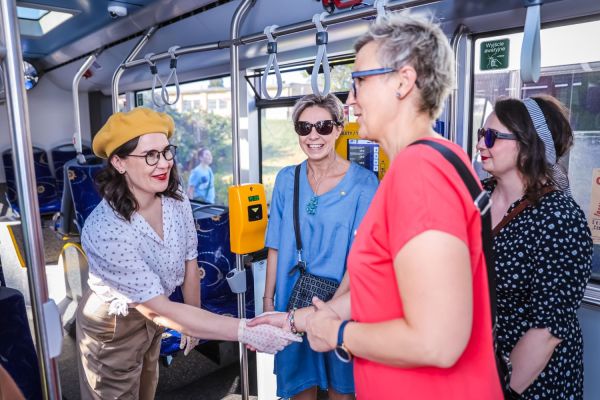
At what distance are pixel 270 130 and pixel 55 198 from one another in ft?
21.4

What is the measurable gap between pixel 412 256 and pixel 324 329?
1.28 feet

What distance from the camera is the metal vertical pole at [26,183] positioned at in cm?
106

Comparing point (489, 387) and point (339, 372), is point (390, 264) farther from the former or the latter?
point (339, 372)

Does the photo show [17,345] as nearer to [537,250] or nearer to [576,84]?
[537,250]

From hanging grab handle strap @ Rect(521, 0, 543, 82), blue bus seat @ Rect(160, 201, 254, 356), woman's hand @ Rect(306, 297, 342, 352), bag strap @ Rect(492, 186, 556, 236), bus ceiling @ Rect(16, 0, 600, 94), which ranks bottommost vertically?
blue bus seat @ Rect(160, 201, 254, 356)

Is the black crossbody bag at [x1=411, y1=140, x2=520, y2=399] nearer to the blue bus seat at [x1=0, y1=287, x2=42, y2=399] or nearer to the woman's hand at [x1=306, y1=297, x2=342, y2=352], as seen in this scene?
the woman's hand at [x1=306, y1=297, x2=342, y2=352]

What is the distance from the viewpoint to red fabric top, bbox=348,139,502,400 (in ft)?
2.83

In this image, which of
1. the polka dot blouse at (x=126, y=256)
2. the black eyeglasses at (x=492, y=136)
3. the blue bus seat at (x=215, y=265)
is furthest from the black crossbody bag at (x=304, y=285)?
the blue bus seat at (x=215, y=265)

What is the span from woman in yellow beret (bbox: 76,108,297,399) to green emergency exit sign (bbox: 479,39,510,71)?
5.26 feet

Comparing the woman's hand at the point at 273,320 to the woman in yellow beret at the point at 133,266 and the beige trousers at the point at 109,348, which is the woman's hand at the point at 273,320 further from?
the beige trousers at the point at 109,348

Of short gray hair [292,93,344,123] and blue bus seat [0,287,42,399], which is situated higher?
short gray hair [292,93,344,123]

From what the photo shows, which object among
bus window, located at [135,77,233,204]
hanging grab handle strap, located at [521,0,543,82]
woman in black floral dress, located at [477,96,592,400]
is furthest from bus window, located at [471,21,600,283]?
bus window, located at [135,77,233,204]

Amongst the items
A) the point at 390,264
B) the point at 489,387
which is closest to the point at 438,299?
the point at 390,264

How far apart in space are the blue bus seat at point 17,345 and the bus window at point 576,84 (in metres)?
2.32
